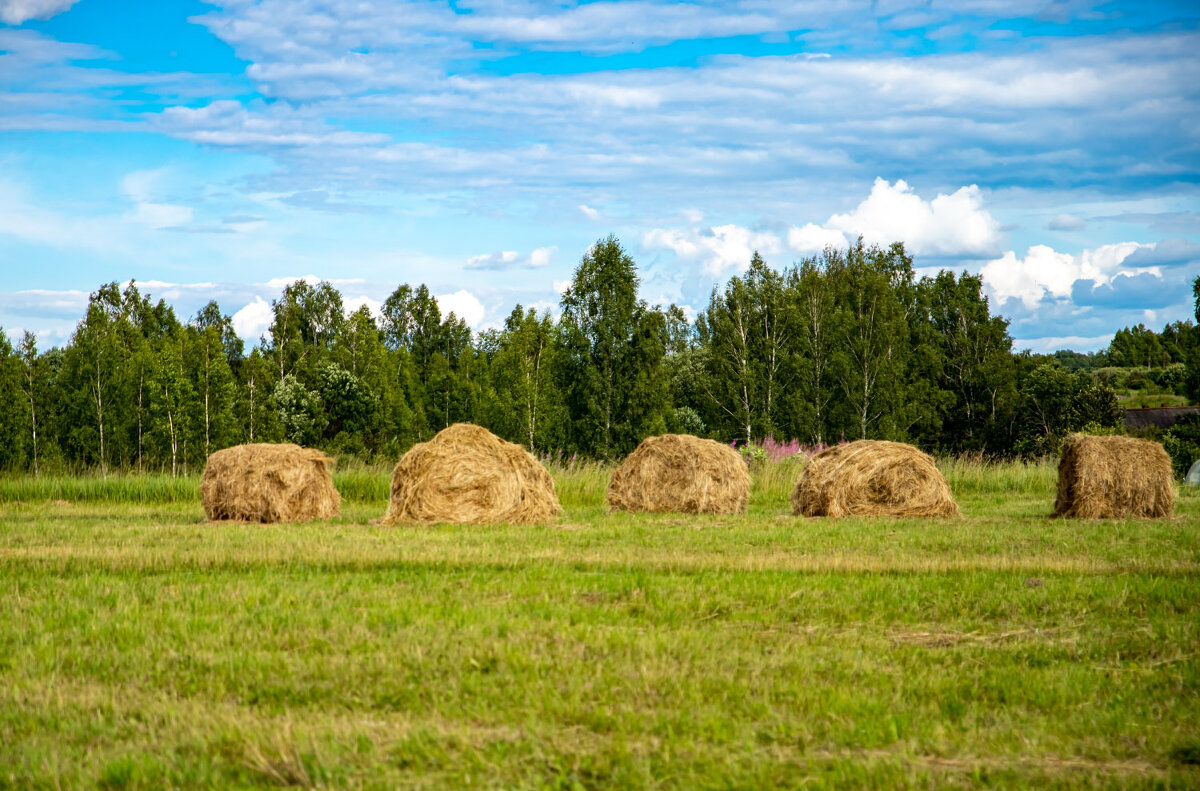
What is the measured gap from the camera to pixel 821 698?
21.0 ft

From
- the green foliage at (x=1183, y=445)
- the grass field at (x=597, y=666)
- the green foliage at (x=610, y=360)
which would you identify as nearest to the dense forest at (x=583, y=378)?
the green foliage at (x=610, y=360)

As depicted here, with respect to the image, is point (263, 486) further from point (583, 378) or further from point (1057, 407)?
point (1057, 407)

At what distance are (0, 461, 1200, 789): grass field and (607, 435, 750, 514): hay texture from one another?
21.7 ft

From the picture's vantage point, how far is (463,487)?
17.8 metres

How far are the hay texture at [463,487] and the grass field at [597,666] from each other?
4706 mm

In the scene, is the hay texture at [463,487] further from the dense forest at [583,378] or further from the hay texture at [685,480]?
Result: the dense forest at [583,378]

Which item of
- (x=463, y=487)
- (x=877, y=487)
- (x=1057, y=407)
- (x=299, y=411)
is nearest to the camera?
(x=463, y=487)

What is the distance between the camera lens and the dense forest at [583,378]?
51406mm

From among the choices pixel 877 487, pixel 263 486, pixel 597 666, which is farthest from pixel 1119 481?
pixel 263 486

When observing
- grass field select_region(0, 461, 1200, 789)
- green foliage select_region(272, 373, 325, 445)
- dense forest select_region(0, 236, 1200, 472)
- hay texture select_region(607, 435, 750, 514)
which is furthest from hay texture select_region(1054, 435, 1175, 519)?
green foliage select_region(272, 373, 325, 445)

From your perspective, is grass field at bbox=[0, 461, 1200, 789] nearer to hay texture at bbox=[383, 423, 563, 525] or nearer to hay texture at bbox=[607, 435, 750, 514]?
hay texture at bbox=[383, 423, 563, 525]

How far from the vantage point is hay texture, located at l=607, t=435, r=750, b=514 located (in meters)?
19.9

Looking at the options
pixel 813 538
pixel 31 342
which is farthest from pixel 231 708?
pixel 31 342

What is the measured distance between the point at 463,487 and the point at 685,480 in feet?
15.2
